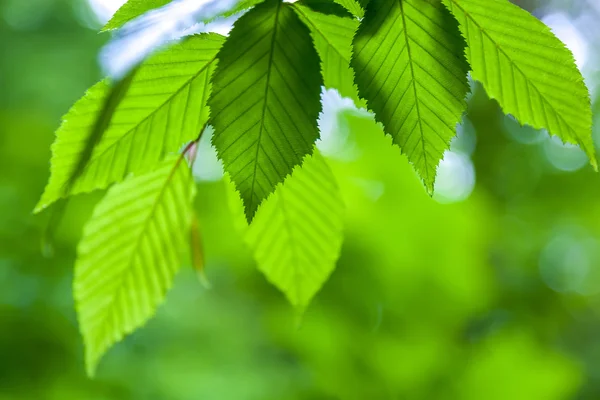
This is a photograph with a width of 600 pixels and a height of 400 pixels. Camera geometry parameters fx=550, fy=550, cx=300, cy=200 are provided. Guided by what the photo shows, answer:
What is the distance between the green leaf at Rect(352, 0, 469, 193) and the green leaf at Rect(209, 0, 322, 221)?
34 millimetres

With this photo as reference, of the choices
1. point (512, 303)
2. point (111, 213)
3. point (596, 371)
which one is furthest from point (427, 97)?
point (596, 371)

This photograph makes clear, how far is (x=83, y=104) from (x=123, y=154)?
0.17ft

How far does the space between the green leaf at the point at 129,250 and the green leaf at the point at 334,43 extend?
0.17 metres

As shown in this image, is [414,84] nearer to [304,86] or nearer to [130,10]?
[304,86]

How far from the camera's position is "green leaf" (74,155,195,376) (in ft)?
1.67

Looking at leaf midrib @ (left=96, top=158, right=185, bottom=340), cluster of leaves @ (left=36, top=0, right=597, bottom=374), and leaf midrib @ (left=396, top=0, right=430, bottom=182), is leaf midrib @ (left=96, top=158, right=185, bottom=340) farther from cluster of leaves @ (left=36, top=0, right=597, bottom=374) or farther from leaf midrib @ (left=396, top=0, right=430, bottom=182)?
leaf midrib @ (left=396, top=0, right=430, bottom=182)

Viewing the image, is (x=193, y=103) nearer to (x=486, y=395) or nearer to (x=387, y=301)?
(x=387, y=301)

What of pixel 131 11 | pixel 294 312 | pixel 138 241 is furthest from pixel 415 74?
pixel 294 312

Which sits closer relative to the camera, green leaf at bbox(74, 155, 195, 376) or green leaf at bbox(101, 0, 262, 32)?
green leaf at bbox(101, 0, 262, 32)

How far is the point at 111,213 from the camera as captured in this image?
51 centimetres

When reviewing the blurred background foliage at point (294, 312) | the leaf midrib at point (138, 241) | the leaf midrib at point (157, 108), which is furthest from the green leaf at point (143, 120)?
the blurred background foliage at point (294, 312)

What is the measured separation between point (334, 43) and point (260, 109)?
0.33ft

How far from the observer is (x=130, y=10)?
322 millimetres

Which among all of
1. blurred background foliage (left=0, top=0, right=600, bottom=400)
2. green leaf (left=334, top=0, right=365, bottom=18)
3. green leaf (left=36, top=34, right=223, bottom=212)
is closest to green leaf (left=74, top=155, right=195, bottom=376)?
green leaf (left=36, top=34, right=223, bottom=212)
